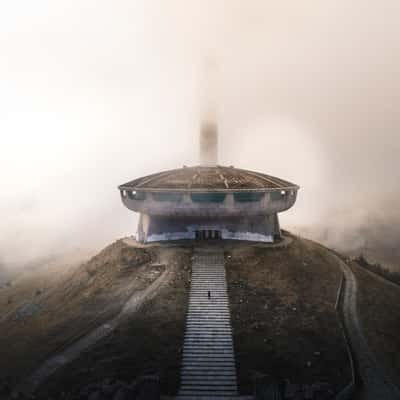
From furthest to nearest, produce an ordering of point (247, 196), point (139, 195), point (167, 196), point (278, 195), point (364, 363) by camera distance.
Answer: point (139, 195) < point (278, 195) < point (167, 196) < point (247, 196) < point (364, 363)

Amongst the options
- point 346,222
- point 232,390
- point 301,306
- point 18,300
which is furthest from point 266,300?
point 346,222

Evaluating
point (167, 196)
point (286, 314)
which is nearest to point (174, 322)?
point (286, 314)

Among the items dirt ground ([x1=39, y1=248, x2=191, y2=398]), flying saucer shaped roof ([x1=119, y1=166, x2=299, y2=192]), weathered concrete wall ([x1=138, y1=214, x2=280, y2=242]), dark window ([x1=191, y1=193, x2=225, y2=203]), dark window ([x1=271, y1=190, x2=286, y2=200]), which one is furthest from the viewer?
dark window ([x1=271, y1=190, x2=286, y2=200])

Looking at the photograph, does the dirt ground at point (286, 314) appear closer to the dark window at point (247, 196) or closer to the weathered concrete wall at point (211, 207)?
the weathered concrete wall at point (211, 207)

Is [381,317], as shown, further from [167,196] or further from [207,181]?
[167,196]

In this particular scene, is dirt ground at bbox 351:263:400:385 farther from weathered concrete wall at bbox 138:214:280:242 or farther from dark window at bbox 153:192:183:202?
dark window at bbox 153:192:183:202

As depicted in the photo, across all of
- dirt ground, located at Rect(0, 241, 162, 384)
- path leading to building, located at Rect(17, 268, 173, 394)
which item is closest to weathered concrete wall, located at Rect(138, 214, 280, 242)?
dirt ground, located at Rect(0, 241, 162, 384)

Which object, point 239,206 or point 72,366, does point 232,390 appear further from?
point 239,206
